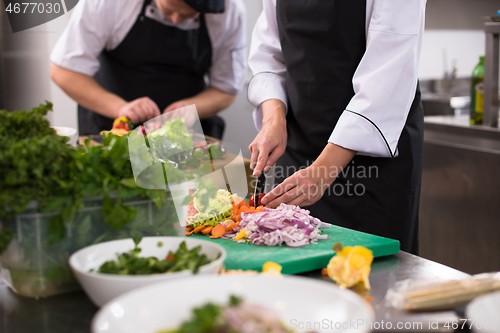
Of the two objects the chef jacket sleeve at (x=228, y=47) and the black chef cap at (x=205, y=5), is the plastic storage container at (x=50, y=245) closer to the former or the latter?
the black chef cap at (x=205, y=5)

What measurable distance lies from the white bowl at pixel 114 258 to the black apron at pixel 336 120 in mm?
759

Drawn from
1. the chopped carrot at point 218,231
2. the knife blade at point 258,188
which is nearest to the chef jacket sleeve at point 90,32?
the knife blade at point 258,188

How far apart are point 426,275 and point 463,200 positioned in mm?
1515

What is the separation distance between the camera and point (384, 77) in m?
1.15

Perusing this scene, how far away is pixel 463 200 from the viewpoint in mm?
2119

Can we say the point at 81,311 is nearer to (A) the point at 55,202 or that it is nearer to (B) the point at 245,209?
(A) the point at 55,202

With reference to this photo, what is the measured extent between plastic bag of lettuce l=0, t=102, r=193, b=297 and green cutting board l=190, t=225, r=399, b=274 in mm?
A: 173

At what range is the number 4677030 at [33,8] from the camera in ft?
10.2

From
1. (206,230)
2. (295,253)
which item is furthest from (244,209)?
(295,253)

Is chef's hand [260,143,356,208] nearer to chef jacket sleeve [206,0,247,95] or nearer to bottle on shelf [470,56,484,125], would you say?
bottle on shelf [470,56,484,125]

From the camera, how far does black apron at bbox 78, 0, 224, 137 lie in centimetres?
231

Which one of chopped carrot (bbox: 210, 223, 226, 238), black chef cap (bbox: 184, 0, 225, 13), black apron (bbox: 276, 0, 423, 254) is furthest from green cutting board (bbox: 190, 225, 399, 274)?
black chef cap (bbox: 184, 0, 225, 13)

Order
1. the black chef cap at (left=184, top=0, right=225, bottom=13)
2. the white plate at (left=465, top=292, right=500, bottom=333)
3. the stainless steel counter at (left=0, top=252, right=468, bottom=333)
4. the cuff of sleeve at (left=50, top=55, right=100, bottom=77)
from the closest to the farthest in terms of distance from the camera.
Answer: the white plate at (left=465, top=292, right=500, bottom=333) < the stainless steel counter at (left=0, top=252, right=468, bottom=333) < the black chef cap at (left=184, top=0, right=225, bottom=13) < the cuff of sleeve at (left=50, top=55, right=100, bottom=77)

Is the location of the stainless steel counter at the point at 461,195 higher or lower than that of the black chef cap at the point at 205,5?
lower
